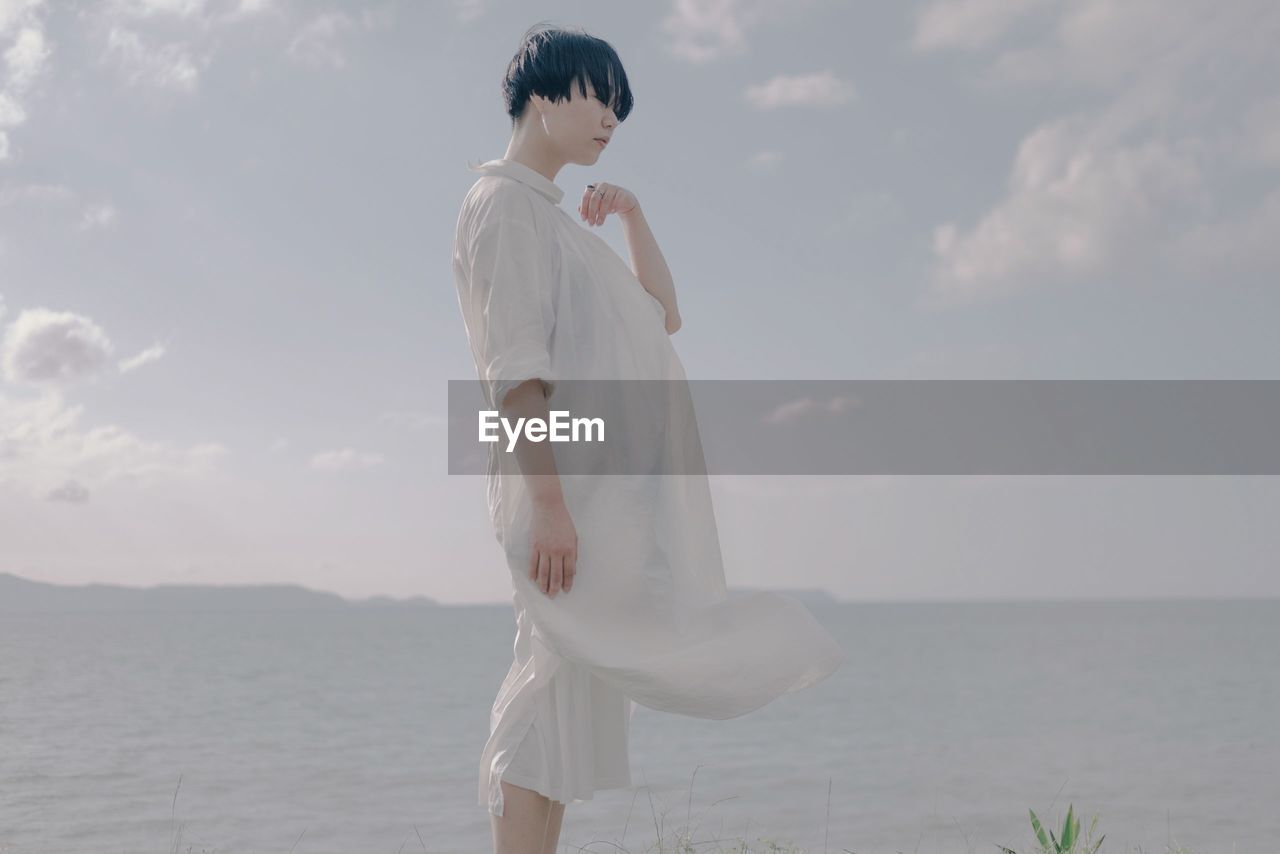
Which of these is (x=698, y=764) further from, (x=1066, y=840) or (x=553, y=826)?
(x=553, y=826)

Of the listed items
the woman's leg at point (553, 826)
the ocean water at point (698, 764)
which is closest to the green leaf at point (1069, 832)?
the ocean water at point (698, 764)

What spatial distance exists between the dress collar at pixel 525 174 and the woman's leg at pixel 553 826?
117cm

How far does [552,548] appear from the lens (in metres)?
1.84

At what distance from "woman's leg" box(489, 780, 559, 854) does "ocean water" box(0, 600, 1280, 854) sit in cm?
148

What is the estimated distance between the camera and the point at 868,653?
42469 millimetres

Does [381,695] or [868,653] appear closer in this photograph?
[381,695]

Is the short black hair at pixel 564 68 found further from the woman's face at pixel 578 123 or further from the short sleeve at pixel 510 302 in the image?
the short sleeve at pixel 510 302

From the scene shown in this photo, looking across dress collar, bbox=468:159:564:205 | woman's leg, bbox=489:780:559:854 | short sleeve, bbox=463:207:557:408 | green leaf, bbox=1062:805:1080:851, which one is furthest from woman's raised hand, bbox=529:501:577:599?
green leaf, bbox=1062:805:1080:851

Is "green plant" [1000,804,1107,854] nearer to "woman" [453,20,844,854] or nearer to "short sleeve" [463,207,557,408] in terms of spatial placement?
"woman" [453,20,844,854]

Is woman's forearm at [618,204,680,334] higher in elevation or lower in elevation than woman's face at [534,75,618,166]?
lower

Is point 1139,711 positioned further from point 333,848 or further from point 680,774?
point 333,848

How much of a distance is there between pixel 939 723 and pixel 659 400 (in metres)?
18.3

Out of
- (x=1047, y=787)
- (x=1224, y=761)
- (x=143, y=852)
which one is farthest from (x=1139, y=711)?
(x=143, y=852)

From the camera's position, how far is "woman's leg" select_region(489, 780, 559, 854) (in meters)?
1.91
